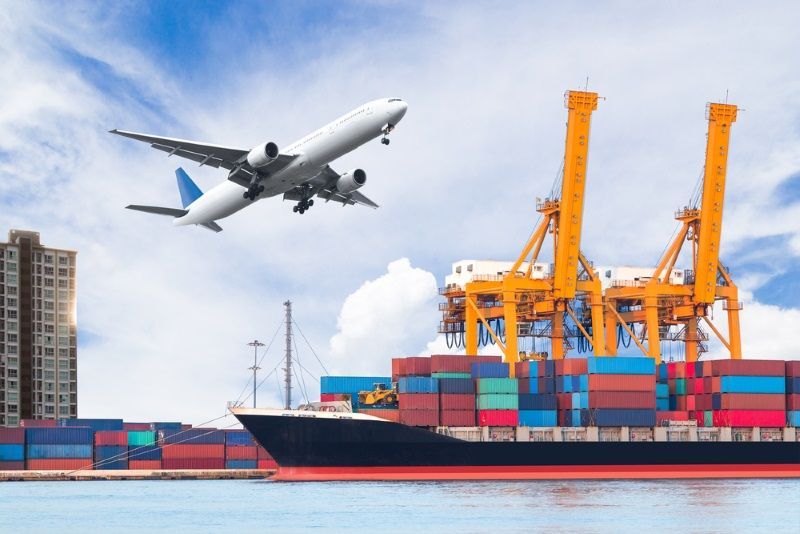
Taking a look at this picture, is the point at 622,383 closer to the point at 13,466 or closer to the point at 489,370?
the point at 489,370

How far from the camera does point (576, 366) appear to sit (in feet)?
254

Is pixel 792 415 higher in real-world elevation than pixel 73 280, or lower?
lower

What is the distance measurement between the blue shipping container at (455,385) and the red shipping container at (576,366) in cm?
590

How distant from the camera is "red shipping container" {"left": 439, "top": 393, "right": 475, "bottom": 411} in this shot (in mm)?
76250

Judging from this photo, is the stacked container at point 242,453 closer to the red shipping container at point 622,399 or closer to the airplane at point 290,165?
the red shipping container at point 622,399

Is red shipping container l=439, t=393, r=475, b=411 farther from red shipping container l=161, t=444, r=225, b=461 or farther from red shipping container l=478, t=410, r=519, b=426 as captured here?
red shipping container l=161, t=444, r=225, b=461

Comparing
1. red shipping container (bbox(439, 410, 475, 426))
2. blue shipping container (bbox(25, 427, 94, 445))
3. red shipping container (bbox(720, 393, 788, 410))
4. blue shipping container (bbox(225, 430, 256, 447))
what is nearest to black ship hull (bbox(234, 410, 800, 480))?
red shipping container (bbox(439, 410, 475, 426))

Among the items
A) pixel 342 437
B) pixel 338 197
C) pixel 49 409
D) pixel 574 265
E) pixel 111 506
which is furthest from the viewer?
pixel 49 409

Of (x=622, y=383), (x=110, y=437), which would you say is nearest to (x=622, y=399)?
(x=622, y=383)

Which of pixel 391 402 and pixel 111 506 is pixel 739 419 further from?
pixel 111 506

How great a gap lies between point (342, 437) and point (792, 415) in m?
27.9

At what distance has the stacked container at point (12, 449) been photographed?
97.6 metres

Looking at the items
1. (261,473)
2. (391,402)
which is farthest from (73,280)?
(391,402)

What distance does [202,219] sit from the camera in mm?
66562
